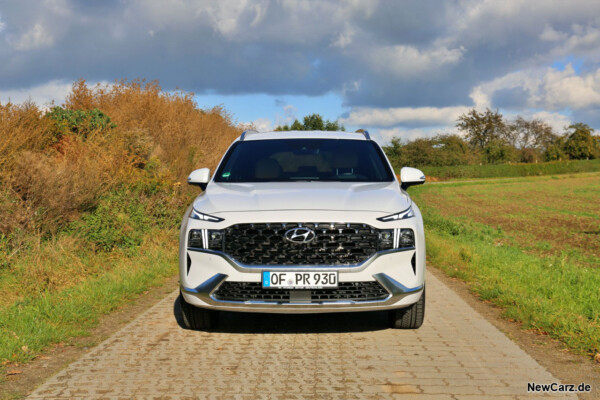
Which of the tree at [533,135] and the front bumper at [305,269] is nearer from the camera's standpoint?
the front bumper at [305,269]

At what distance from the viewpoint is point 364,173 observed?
259 inches

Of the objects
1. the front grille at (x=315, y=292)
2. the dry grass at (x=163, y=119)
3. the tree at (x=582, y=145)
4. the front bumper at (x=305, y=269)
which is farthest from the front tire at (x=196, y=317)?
the tree at (x=582, y=145)

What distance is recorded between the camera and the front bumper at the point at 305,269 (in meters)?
5.18

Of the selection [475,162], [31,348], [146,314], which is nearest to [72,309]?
[146,314]

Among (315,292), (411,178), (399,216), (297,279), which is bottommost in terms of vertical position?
(315,292)

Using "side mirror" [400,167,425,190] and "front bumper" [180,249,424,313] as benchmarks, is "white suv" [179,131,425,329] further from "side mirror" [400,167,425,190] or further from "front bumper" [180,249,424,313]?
"side mirror" [400,167,425,190]

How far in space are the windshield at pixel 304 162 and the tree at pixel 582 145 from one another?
370ft

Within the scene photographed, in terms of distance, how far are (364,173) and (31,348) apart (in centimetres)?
349

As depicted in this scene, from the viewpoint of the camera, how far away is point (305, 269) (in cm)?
514

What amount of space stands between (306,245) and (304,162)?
5.74 ft

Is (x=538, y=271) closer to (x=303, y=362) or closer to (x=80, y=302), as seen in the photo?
(x=303, y=362)

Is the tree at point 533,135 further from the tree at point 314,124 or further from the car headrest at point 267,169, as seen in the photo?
the car headrest at point 267,169

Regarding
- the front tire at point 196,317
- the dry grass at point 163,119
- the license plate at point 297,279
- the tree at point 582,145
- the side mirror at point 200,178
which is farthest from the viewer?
the tree at point 582,145

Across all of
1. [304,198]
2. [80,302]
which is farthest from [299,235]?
[80,302]
